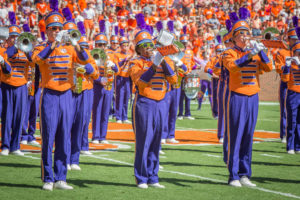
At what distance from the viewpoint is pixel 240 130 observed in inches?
254

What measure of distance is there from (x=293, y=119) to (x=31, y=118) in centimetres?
486

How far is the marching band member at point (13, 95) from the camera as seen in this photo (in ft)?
28.1

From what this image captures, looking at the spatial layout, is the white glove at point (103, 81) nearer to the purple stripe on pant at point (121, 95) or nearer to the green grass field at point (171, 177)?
the green grass field at point (171, 177)

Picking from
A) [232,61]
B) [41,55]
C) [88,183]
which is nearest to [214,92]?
[232,61]

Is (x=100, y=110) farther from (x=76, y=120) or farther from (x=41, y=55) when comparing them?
(x=41, y=55)

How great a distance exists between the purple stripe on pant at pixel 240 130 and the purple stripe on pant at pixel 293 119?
3.12 meters

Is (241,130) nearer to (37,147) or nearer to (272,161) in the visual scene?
(272,161)

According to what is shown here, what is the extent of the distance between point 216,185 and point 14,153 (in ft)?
12.1

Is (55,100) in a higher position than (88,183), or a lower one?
higher

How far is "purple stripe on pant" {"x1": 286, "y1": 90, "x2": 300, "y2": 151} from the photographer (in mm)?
9363

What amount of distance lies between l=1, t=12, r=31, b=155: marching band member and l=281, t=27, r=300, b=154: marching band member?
174 inches

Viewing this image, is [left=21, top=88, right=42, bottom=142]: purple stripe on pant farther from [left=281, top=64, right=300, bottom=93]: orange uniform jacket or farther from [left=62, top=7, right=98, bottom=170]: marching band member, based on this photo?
[left=281, top=64, right=300, bottom=93]: orange uniform jacket

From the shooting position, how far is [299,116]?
9.45 metres

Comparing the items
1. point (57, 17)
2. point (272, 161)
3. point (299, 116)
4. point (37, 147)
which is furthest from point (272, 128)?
point (57, 17)
